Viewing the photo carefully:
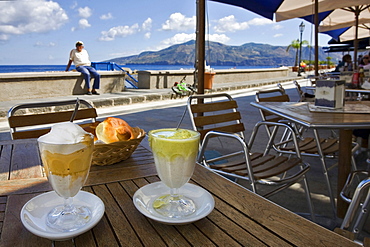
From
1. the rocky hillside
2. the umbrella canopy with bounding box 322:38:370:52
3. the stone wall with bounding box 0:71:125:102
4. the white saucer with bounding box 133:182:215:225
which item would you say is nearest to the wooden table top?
the white saucer with bounding box 133:182:215:225

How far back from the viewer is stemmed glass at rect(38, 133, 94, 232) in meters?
0.63

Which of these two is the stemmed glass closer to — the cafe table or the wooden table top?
the cafe table

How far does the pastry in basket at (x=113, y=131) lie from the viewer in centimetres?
114

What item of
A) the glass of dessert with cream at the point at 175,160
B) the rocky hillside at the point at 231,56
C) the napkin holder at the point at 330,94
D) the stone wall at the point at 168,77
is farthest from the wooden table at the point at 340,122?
the rocky hillside at the point at 231,56

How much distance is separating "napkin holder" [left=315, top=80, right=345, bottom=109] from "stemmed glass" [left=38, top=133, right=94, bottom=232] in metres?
2.01

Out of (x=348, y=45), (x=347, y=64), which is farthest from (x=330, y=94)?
(x=348, y=45)

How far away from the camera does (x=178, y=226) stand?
712 mm

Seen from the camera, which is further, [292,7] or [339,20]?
[339,20]

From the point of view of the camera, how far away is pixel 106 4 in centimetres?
7919

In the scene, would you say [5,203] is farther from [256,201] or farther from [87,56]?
[87,56]

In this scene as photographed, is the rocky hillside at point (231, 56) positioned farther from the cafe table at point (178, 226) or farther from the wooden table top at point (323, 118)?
the cafe table at point (178, 226)

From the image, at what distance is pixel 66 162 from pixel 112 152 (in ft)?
1.57

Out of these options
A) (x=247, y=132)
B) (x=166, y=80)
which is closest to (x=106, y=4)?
(x=166, y=80)

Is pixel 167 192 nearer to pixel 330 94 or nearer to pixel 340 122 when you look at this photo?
pixel 340 122
